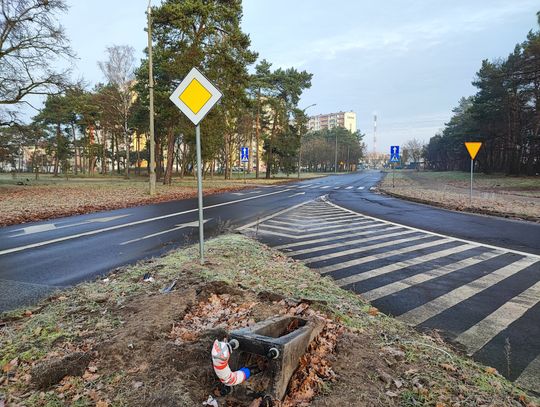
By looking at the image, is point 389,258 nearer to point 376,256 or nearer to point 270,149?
point 376,256

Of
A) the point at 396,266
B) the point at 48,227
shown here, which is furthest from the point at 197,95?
the point at 48,227

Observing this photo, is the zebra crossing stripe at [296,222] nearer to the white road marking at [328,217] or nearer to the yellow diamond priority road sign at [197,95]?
the white road marking at [328,217]

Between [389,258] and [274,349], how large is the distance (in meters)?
5.43

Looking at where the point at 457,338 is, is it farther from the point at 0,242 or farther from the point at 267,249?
the point at 0,242

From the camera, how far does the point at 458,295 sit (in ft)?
17.7

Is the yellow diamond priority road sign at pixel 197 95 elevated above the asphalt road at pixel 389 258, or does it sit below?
above

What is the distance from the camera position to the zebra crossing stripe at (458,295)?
464 cm

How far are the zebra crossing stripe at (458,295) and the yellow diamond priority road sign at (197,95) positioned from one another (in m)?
4.00

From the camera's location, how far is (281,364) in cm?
264

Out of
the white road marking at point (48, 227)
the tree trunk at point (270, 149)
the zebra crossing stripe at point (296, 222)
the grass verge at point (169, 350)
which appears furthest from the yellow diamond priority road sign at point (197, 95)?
the tree trunk at point (270, 149)

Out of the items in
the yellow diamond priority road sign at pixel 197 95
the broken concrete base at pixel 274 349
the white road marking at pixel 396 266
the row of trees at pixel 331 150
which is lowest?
the white road marking at pixel 396 266

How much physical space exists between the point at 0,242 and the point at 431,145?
4611 inches

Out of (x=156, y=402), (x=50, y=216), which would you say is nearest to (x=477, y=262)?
(x=156, y=402)

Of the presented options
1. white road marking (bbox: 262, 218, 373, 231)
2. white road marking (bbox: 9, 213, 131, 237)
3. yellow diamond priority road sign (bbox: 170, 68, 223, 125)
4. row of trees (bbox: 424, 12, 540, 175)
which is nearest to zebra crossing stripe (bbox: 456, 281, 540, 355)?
yellow diamond priority road sign (bbox: 170, 68, 223, 125)
